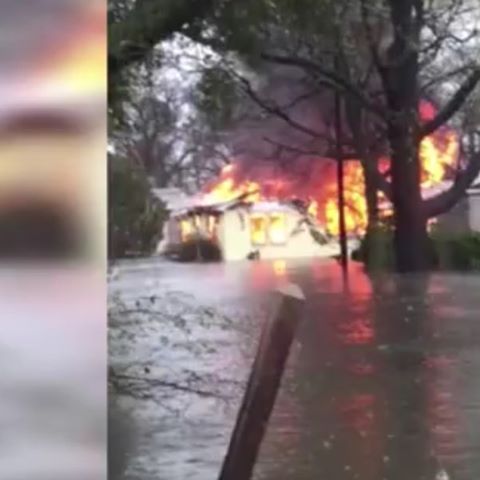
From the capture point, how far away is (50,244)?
1.15m

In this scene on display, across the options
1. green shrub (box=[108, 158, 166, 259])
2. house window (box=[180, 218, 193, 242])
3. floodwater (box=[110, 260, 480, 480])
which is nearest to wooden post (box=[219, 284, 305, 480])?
floodwater (box=[110, 260, 480, 480])

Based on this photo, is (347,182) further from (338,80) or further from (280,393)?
(280,393)

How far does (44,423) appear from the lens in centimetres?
115

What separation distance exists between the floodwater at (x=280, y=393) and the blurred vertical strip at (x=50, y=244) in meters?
1.45

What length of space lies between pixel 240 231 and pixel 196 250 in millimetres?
183

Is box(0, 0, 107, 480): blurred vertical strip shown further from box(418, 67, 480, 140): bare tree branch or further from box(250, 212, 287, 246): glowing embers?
box(418, 67, 480, 140): bare tree branch

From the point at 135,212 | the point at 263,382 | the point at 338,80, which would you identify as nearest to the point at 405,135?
the point at 338,80

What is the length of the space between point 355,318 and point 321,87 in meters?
1.82

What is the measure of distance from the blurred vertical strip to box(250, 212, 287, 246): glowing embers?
7.82ft

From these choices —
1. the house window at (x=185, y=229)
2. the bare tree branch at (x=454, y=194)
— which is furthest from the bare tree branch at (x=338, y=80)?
the house window at (x=185, y=229)

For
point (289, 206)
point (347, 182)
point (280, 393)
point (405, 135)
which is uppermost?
point (405, 135)

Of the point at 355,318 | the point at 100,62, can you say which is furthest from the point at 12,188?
the point at 355,318

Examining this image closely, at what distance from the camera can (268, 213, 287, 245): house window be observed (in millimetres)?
3741

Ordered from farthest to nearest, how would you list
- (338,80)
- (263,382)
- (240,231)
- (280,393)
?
(338,80) < (280,393) < (240,231) < (263,382)
